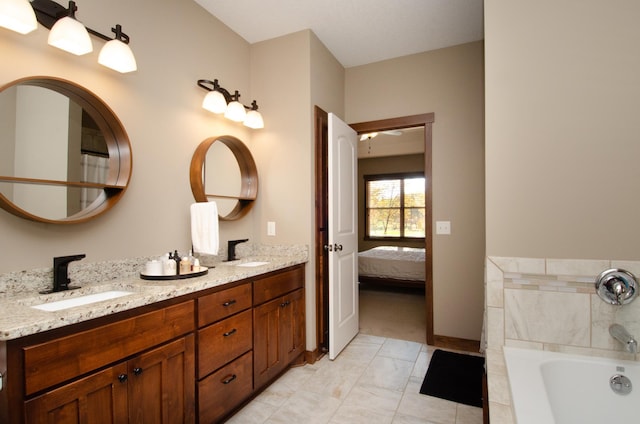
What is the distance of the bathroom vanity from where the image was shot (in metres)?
1.05

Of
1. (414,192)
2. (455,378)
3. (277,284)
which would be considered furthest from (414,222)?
(277,284)

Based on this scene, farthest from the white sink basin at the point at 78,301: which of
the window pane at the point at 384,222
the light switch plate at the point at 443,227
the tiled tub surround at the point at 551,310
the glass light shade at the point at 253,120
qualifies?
the window pane at the point at 384,222

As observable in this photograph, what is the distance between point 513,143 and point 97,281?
2.27 m

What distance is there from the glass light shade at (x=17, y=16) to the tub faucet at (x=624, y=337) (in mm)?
2840

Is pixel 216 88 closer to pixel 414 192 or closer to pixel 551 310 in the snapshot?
pixel 551 310

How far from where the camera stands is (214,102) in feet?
7.52

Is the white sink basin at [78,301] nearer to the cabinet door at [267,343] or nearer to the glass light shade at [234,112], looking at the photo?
the cabinet door at [267,343]

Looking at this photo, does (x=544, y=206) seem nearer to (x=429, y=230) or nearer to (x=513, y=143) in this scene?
(x=513, y=143)

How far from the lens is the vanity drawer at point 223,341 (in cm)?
168

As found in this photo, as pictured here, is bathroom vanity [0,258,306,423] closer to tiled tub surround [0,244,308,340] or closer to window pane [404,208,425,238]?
tiled tub surround [0,244,308,340]

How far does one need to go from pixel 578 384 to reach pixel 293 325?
67.8 inches

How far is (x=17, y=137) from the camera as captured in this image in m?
1.42

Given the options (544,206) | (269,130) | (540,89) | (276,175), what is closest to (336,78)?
(269,130)

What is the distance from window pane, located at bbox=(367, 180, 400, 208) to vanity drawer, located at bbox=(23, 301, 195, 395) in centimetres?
623
